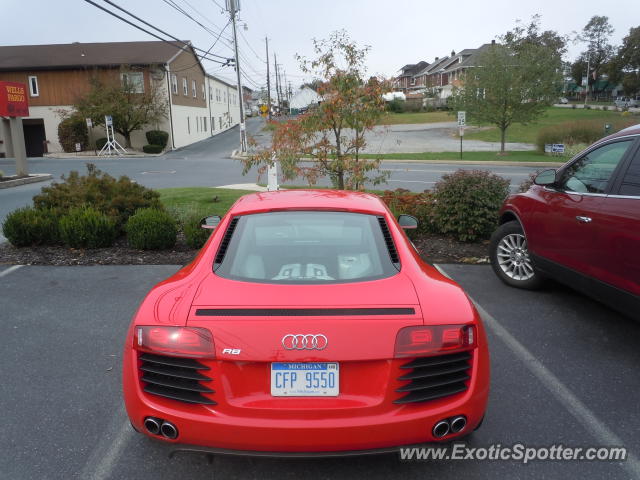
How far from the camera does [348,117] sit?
29.5ft

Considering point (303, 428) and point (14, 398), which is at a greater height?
point (303, 428)

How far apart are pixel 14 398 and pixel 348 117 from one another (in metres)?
6.64

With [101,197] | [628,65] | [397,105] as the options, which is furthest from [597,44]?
[101,197]

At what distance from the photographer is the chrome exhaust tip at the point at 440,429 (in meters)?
2.46

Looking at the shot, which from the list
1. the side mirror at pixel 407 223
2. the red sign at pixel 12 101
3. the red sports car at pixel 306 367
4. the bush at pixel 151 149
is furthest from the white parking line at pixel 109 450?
the bush at pixel 151 149

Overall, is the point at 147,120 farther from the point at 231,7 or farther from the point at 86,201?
the point at 86,201

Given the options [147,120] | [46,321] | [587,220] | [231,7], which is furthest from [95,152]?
[587,220]

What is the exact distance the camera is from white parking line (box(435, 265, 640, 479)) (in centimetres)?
307

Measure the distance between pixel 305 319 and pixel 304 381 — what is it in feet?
0.90

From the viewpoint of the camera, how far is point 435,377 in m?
2.53

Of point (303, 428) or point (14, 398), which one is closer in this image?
point (303, 428)

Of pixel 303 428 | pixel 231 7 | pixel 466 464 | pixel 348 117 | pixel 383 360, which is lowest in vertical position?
pixel 466 464

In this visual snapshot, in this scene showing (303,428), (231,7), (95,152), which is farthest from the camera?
(95,152)

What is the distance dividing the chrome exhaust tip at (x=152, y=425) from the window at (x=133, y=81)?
39.9 metres
